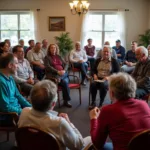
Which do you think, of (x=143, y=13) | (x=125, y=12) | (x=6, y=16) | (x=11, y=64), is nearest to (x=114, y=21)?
(x=125, y=12)

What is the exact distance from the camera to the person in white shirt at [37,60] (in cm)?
555

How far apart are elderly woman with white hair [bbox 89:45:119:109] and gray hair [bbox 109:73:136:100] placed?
230 centimetres

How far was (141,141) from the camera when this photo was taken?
1.43 m

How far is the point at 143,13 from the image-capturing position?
8062mm

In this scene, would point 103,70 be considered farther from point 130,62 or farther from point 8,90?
point 8,90

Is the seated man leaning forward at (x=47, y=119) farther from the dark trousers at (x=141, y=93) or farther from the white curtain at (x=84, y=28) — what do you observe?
the white curtain at (x=84, y=28)

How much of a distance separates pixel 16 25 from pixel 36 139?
771 cm

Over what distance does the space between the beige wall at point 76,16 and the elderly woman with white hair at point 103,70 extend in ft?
14.3

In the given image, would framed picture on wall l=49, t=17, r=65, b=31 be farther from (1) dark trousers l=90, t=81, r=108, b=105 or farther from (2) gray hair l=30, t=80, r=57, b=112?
(2) gray hair l=30, t=80, r=57, b=112

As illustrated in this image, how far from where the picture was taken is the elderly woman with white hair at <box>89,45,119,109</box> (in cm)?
410

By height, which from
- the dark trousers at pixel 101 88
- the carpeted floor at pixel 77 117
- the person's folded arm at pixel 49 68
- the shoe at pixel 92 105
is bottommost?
the carpeted floor at pixel 77 117

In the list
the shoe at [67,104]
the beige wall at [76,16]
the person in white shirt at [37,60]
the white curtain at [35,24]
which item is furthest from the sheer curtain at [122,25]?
the shoe at [67,104]

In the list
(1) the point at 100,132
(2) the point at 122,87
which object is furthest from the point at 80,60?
(1) the point at 100,132

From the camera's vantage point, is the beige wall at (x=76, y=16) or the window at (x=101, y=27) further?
the window at (x=101, y=27)
